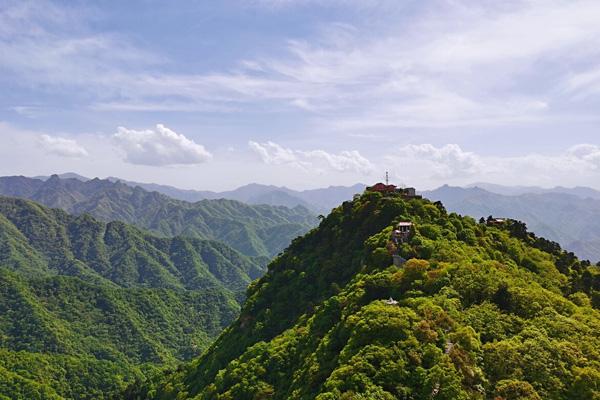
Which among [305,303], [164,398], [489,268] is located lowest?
[164,398]

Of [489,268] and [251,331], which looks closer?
[489,268]

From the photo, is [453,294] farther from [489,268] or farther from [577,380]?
[577,380]

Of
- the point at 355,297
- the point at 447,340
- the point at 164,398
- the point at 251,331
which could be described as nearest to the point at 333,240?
the point at 251,331

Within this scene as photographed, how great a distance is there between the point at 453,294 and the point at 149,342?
188309 millimetres

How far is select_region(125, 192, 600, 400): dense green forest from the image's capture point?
93.8 ft

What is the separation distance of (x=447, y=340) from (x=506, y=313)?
24.0ft

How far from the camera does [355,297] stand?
136 ft

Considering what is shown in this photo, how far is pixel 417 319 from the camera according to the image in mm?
32688

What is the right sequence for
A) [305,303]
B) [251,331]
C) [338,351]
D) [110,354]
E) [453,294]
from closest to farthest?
1. [338,351]
2. [453,294]
3. [305,303]
4. [251,331]
5. [110,354]

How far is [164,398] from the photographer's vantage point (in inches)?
2908

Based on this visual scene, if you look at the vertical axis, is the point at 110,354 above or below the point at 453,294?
below

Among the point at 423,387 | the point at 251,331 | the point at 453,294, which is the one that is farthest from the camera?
the point at 251,331

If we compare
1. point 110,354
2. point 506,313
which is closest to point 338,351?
point 506,313

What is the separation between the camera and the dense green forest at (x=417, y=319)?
28.6 meters
